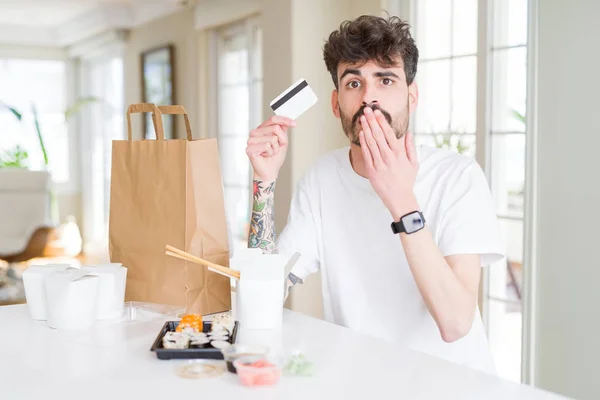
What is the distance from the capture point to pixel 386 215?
5.51 ft

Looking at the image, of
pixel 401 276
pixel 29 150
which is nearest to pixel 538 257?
pixel 401 276

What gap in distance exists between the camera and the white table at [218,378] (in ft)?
3.37

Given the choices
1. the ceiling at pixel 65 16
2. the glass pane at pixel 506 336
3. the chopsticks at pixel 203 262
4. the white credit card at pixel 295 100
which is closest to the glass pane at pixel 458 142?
the glass pane at pixel 506 336

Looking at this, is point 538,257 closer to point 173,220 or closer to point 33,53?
point 173,220

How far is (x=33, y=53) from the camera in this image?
8.77 m

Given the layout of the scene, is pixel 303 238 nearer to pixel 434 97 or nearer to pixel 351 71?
pixel 351 71

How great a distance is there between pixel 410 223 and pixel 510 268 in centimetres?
183

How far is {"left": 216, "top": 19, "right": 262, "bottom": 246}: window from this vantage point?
5195 millimetres

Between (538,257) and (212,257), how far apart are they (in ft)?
5.75

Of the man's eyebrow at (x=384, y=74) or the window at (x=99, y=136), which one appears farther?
the window at (x=99, y=136)

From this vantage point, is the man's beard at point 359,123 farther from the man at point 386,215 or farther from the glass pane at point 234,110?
the glass pane at point 234,110

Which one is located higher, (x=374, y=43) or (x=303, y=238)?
(x=374, y=43)

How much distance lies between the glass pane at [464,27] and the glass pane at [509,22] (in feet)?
0.51

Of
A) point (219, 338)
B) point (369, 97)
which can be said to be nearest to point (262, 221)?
point (369, 97)
